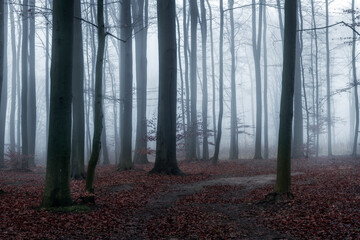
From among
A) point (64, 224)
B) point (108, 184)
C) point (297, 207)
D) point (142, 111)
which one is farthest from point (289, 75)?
point (142, 111)

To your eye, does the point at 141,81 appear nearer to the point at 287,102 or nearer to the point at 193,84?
the point at 193,84

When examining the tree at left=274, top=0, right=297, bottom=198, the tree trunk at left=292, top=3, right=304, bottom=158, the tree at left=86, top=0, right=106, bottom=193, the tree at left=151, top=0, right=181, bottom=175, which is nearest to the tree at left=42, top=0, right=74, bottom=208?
the tree at left=86, top=0, right=106, bottom=193

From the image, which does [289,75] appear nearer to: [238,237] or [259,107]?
[238,237]

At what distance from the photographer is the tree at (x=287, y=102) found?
802 centimetres

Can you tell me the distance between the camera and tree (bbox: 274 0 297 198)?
8.02m

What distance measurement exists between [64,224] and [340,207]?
18.1 feet

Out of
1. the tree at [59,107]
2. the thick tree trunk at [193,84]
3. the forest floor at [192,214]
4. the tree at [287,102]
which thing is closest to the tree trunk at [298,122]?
the thick tree trunk at [193,84]

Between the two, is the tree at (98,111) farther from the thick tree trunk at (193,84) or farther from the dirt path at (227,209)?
the thick tree trunk at (193,84)

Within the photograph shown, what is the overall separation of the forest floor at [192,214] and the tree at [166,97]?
292 cm

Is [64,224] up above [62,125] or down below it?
below

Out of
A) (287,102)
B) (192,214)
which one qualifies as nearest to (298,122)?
(287,102)

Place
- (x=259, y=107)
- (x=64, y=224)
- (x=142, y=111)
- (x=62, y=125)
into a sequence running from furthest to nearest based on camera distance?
(x=259, y=107) < (x=142, y=111) < (x=62, y=125) < (x=64, y=224)

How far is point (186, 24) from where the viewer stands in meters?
26.8

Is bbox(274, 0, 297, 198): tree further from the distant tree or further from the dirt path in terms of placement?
the distant tree
